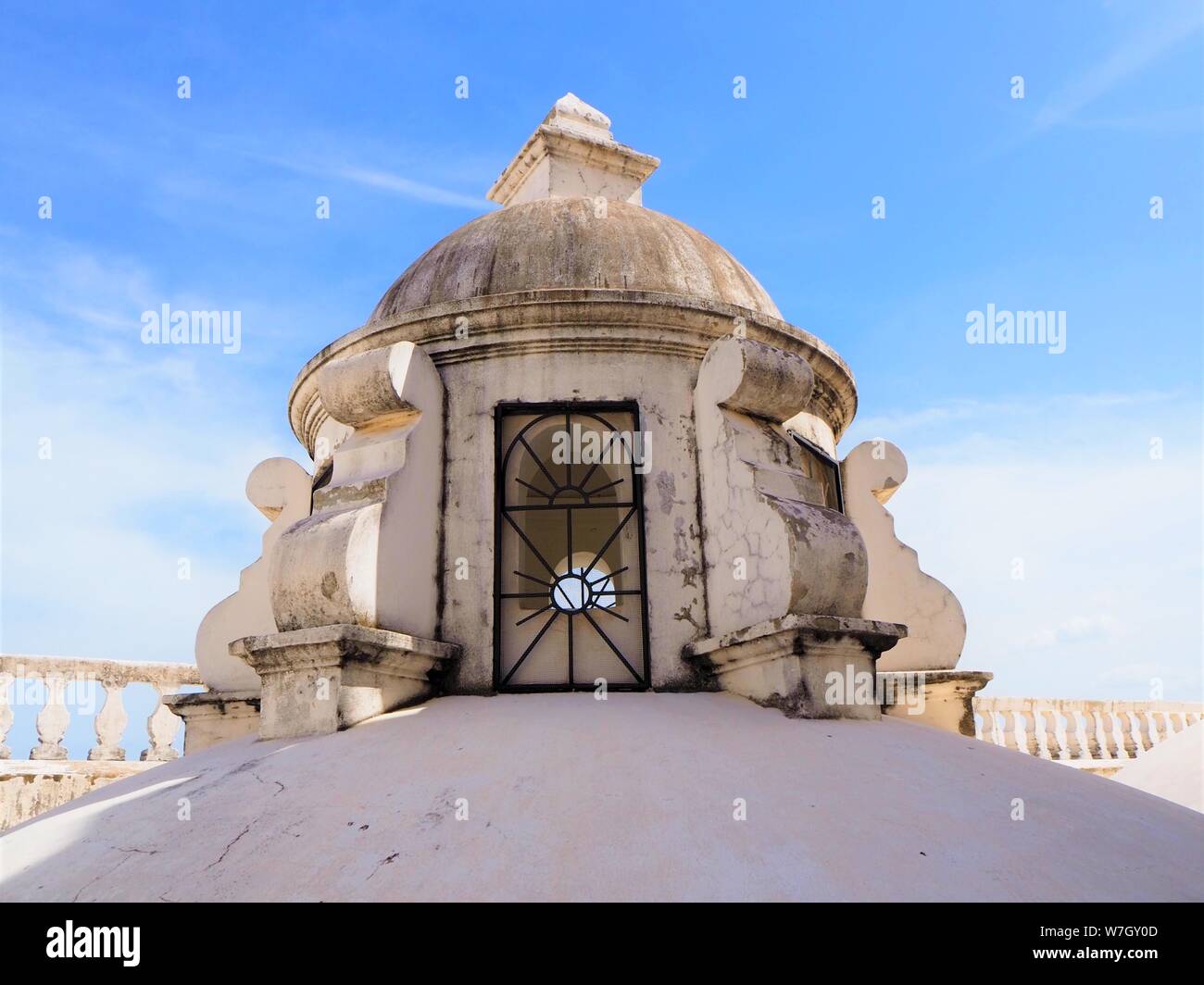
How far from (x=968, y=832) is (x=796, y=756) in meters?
0.85

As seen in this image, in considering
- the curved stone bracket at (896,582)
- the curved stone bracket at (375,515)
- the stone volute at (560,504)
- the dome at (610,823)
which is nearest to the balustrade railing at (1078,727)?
the curved stone bracket at (896,582)

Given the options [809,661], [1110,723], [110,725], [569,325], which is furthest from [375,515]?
[1110,723]

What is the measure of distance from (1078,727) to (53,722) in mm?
11968

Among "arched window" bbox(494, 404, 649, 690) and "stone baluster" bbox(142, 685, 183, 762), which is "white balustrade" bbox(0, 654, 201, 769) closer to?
"stone baluster" bbox(142, 685, 183, 762)

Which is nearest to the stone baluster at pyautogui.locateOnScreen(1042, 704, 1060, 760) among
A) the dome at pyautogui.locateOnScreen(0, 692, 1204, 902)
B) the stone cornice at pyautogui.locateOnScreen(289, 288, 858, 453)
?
the dome at pyautogui.locateOnScreen(0, 692, 1204, 902)

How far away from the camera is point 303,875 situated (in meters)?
3.68

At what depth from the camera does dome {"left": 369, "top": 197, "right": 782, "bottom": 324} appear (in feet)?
22.1

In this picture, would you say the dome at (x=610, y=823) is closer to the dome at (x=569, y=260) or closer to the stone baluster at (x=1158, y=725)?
the dome at (x=569, y=260)

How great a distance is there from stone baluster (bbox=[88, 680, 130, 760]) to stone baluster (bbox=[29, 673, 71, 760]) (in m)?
0.27

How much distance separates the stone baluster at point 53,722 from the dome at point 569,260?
5037 mm

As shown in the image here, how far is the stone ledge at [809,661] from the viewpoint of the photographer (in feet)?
16.8

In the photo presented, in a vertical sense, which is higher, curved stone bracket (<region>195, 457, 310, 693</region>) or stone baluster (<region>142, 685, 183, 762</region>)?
curved stone bracket (<region>195, 457, 310, 693</region>)

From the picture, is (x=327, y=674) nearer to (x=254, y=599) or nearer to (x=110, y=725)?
(x=254, y=599)
